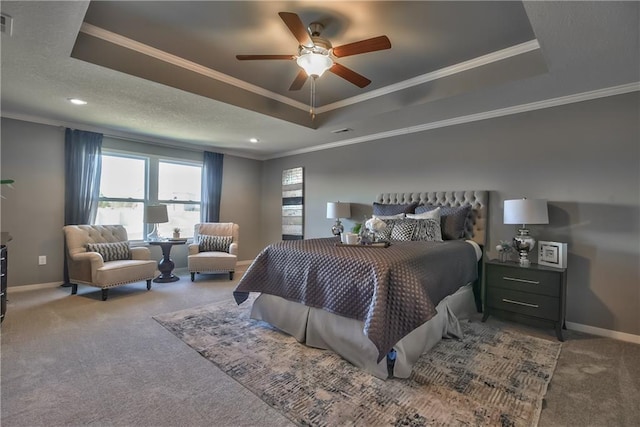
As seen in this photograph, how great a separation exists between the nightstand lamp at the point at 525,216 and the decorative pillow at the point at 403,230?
0.96 m

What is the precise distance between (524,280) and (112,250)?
5.16 meters

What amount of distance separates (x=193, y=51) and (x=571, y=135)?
3.93 m

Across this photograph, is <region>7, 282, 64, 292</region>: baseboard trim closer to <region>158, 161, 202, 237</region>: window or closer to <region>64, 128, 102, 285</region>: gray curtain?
<region>64, 128, 102, 285</region>: gray curtain

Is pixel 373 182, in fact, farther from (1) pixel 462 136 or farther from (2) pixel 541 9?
(2) pixel 541 9

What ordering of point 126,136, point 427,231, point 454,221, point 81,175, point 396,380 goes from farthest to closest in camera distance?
point 126,136
point 81,175
point 454,221
point 427,231
point 396,380

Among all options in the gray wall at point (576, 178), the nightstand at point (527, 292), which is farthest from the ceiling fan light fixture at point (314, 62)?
the nightstand at point (527, 292)

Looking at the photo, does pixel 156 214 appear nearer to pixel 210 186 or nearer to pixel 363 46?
pixel 210 186

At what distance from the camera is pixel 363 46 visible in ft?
7.38

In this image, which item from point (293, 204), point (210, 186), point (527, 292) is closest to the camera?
point (527, 292)

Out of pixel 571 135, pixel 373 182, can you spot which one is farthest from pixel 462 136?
pixel 373 182

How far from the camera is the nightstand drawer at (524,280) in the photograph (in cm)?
287

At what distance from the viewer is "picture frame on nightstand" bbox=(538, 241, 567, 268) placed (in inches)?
120

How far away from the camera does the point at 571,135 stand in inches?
128

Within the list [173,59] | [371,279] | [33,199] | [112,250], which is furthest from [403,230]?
[33,199]
